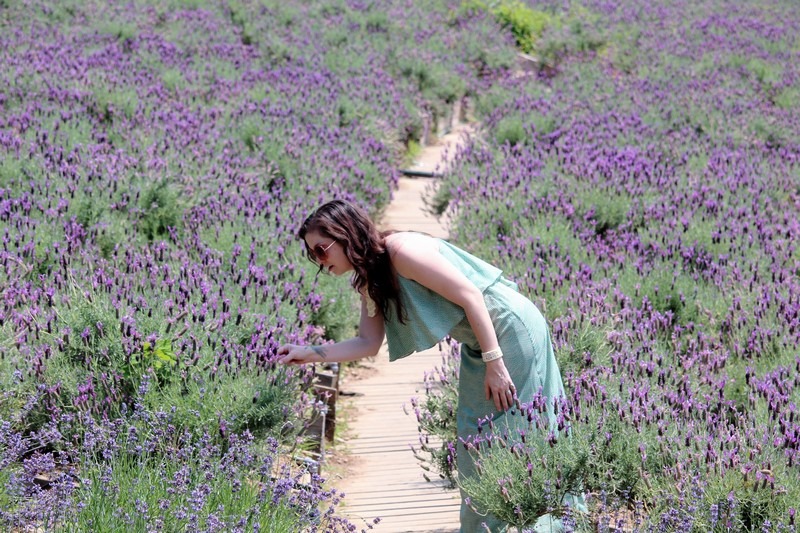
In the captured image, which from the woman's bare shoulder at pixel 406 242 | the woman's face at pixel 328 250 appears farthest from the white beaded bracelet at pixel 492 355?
the woman's face at pixel 328 250

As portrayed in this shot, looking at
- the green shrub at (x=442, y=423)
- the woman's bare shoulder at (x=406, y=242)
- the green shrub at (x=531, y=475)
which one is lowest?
the green shrub at (x=442, y=423)

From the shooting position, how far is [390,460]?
15.1ft

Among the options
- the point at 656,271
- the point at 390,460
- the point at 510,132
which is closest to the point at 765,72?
the point at 510,132

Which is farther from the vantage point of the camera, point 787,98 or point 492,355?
point 787,98

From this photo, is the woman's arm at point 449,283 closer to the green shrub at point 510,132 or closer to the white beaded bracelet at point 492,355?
the white beaded bracelet at point 492,355

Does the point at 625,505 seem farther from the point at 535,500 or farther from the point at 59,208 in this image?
the point at 59,208

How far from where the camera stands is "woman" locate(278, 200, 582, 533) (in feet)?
10.0

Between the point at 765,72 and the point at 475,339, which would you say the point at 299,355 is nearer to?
the point at 475,339

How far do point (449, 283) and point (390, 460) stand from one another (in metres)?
1.84

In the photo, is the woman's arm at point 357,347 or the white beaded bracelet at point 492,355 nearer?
the white beaded bracelet at point 492,355

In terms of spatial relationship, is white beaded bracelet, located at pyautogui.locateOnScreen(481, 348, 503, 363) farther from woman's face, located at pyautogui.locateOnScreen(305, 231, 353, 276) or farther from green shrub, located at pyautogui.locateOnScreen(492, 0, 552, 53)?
green shrub, located at pyautogui.locateOnScreen(492, 0, 552, 53)

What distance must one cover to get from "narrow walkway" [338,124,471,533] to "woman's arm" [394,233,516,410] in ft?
2.39

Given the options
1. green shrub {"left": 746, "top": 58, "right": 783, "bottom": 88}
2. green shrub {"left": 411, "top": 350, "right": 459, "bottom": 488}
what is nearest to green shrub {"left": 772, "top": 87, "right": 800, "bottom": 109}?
green shrub {"left": 746, "top": 58, "right": 783, "bottom": 88}

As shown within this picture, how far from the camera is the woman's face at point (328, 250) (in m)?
3.11
